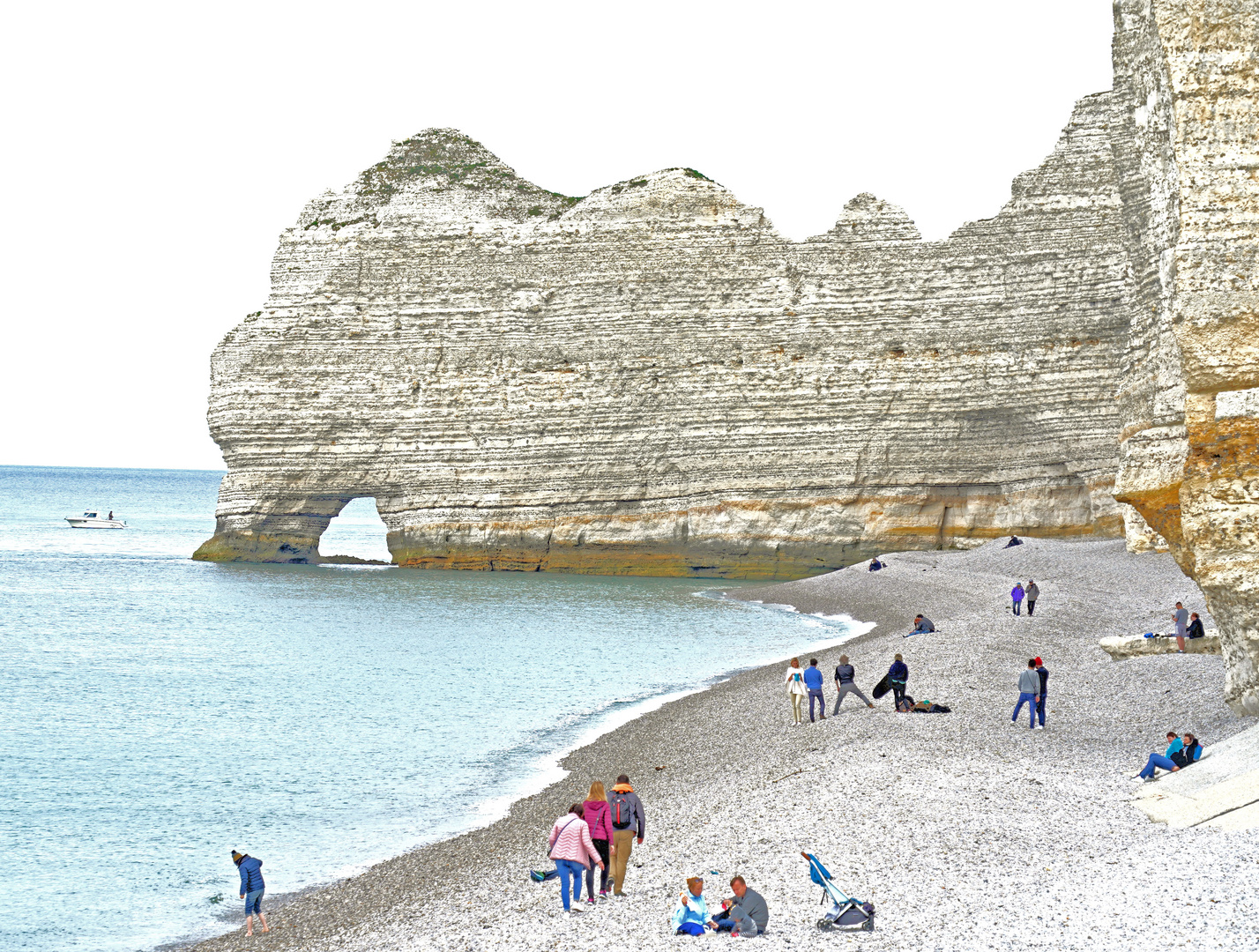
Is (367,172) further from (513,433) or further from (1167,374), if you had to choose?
(1167,374)

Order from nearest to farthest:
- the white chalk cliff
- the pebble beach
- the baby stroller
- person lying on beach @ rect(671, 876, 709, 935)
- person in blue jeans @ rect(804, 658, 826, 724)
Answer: the pebble beach < the baby stroller < person lying on beach @ rect(671, 876, 709, 935) < person in blue jeans @ rect(804, 658, 826, 724) < the white chalk cliff

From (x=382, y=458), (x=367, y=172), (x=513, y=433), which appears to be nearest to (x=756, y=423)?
(x=513, y=433)

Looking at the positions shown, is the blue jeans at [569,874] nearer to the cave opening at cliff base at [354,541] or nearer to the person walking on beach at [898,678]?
the person walking on beach at [898,678]

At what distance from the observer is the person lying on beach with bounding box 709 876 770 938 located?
369 inches

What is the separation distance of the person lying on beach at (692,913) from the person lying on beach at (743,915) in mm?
120

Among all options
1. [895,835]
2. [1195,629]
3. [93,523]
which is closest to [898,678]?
[1195,629]

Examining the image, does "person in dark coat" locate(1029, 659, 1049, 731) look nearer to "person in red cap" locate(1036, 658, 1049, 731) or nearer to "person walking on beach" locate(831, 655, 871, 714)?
"person in red cap" locate(1036, 658, 1049, 731)

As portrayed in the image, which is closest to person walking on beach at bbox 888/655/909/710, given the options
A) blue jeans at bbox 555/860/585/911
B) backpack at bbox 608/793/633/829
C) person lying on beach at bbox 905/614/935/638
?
person lying on beach at bbox 905/614/935/638

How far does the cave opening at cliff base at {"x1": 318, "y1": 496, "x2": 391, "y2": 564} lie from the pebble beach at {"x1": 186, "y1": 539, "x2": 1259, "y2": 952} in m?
38.8

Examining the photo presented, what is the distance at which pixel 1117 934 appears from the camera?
26.6ft

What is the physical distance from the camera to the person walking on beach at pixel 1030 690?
Result: 16297mm

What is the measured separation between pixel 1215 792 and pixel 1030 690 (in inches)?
212

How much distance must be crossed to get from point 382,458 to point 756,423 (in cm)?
1752

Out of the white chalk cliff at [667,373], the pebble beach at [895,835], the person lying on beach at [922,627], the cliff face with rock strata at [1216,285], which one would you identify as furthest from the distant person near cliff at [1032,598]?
the white chalk cliff at [667,373]
